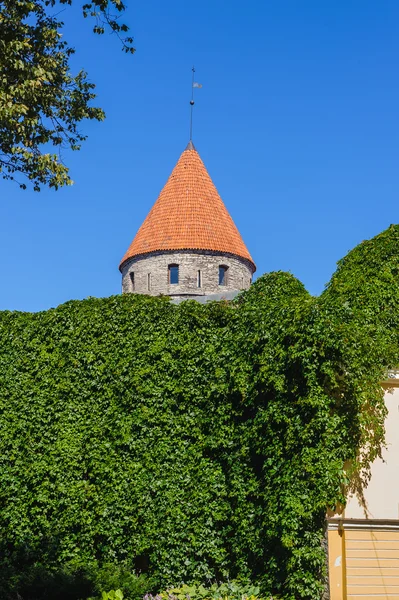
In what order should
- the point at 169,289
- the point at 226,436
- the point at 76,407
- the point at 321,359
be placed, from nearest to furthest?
1. the point at 321,359
2. the point at 226,436
3. the point at 76,407
4. the point at 169,289

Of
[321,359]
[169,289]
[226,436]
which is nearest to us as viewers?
[321,359]

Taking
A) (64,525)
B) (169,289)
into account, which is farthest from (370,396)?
(169,289)

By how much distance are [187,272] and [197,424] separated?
20.4 m

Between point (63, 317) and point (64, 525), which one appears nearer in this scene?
point (64, 525)

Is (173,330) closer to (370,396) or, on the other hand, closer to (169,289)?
(370,396)

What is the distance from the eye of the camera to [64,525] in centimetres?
1216

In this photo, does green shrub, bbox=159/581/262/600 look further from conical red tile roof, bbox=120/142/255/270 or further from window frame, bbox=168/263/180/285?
conical red tile roof, bbox=120/142/255/270

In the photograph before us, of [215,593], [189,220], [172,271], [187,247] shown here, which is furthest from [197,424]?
[189,220]

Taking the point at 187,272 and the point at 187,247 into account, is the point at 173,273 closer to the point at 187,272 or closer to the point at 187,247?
the point at 187,272

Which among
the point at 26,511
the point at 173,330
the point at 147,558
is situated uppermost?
the point at 173,330

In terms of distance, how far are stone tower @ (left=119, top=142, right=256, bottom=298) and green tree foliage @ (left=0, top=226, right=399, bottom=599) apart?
1906 cm

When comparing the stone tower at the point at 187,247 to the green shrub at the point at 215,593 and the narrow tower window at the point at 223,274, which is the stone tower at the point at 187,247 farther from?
the green shrub at the point at 215,593

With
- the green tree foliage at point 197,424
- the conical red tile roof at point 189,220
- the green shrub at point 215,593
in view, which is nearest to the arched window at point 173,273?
the conical red tile roof at point 189,220

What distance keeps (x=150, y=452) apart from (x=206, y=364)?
1.77 metres
